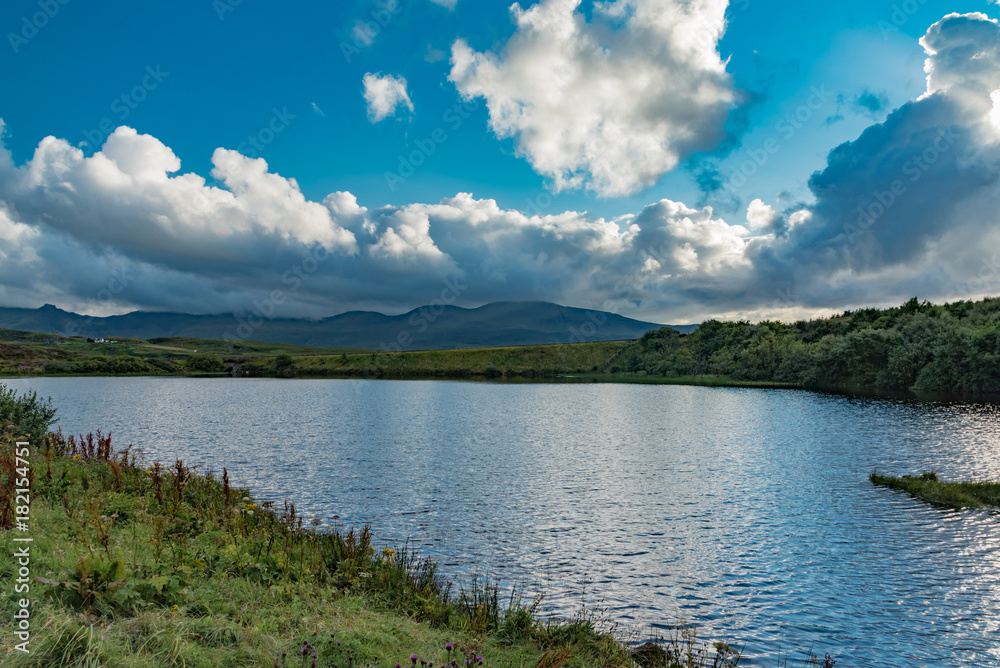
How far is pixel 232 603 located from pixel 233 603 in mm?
28

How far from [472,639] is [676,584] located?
32.5 feet

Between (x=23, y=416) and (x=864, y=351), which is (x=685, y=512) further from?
(x=864, y=351)

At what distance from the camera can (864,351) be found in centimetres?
12731

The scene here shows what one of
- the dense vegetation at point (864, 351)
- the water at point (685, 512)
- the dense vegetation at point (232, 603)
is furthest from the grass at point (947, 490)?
the dense vegetation at point (864, 351)

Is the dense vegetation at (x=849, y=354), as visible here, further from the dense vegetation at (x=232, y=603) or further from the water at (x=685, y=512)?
the dense vegetation at (x=232, y=603)

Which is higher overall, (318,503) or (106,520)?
(106,520)

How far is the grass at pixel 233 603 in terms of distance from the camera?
27.6 feet

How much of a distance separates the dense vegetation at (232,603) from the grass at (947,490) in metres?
25.2

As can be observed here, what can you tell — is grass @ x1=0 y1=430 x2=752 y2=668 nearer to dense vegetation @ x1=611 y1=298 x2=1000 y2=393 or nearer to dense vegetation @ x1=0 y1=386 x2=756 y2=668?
dense vegetation @ x1=0 y1=386 x2=756 y2=668

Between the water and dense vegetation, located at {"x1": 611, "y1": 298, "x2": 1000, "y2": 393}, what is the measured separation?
52.1m

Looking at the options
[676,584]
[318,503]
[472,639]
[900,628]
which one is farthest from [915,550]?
[318,503]

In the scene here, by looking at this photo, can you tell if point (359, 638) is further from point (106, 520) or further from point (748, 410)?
point (748, 410)

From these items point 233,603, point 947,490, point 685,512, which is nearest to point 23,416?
point 233,603

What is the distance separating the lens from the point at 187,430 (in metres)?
53.5
